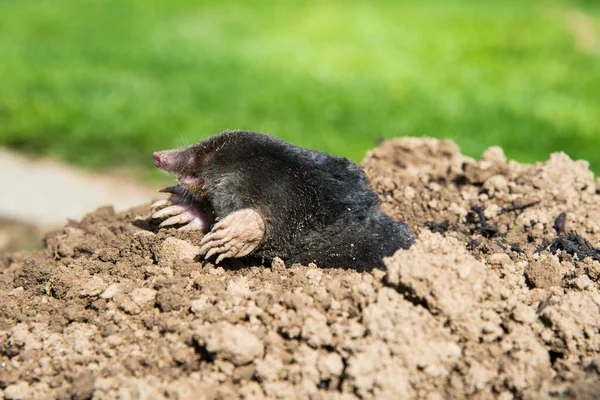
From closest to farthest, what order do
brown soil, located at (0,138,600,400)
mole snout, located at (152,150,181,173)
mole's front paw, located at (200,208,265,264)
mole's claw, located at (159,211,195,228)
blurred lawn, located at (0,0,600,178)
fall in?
brown soil, located at (0,138,600,400)
mole's front paw, located at (200,208,265,264)
mole's claw, located at (159,211,195,228)
mole snout, located at (152,150,181,173)
blurred lawn, located at (0,0,600,178)

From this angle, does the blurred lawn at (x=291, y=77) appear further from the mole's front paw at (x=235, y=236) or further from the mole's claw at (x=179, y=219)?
the mole's front paw at (x=235, y=236)

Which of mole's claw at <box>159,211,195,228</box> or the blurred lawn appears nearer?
mole's claw at <box>159,211,195,228</box>

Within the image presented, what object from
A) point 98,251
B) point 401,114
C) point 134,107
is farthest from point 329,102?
point 98,251

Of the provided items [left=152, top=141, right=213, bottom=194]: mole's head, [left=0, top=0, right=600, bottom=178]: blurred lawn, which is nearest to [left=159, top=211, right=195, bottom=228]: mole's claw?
[left=152, top=141, right=213, bottom=194]: mole's head

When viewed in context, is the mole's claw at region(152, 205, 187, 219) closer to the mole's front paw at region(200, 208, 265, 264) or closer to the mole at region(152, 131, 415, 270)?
the mole at region(152, 131, 415, 270)

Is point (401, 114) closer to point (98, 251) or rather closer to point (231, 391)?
point (98, 251)

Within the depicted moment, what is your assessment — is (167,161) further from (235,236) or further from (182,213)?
(235,236)

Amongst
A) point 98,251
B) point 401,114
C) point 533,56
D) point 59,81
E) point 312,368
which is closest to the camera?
point 312,368
